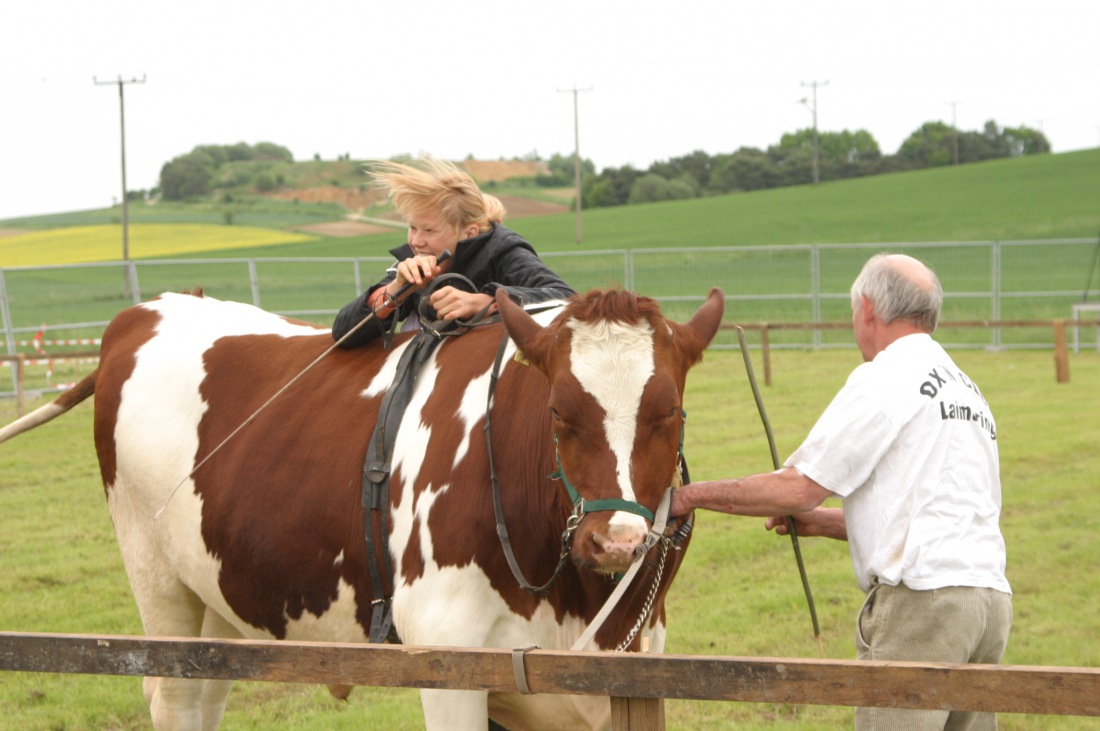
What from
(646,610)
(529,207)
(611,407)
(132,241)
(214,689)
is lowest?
(214,689)

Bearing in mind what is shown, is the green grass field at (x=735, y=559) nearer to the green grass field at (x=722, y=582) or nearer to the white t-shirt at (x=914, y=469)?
the green grass field at (x=722, y=582)

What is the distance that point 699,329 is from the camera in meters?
3.13

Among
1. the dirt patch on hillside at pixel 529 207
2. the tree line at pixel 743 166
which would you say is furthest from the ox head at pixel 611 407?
the tree line at pixel 743 166

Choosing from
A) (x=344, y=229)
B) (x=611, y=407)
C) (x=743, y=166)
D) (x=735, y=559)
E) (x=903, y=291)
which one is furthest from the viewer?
(x=743, y=166)

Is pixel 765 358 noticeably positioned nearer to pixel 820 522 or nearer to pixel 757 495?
pixel 820 522

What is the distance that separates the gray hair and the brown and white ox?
1.42 feet

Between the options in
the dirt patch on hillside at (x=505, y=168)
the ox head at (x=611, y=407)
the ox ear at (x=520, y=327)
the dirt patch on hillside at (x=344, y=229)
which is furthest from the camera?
the dirt patch on hillside at (x=505, y=168)

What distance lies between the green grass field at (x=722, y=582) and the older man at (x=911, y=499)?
2343mm

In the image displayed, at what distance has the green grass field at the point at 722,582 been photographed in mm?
5297

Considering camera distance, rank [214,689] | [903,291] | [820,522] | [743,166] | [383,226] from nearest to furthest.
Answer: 1. [903,291]
2. [820,522]
3. [214,689]
4. [383,226]
5. [743,166]

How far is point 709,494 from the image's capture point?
2906mm

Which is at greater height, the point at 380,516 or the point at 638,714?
the point at 380,516

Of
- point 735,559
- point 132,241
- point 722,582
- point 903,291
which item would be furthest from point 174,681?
point 132,241

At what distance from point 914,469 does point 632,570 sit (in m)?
0.75
